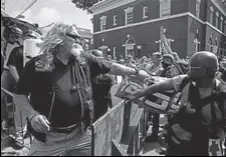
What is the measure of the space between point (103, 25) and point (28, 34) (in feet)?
89.1

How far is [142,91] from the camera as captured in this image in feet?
7.05

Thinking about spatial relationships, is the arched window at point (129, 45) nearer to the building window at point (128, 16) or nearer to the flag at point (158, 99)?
the building window at point (128, 16)

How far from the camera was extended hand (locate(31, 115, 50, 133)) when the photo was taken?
1.73 metres

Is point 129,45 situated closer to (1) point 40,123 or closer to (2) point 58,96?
(2) point 58,96

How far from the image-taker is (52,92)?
5.89 ft

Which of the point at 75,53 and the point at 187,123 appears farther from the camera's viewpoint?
the point at 75,53

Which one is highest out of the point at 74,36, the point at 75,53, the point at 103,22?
the point at 103,22

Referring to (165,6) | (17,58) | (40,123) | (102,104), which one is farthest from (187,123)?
(165,6)

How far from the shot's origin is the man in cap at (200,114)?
1.78 meters

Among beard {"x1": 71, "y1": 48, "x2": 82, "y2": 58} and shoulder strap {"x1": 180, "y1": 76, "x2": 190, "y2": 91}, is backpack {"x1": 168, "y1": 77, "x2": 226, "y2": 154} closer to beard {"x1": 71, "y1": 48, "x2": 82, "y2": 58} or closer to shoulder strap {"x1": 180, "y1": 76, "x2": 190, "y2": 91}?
shoulder strap {"x1": 180, "y1": 76, "x2": 190, "y2": 91}

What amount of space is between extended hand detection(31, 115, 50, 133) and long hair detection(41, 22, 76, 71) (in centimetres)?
40

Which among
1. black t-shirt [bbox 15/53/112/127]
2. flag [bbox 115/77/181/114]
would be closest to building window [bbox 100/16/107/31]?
flag [bbox 115/77/181/114]

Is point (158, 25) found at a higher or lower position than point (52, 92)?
higher

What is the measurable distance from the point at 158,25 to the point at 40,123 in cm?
1961
